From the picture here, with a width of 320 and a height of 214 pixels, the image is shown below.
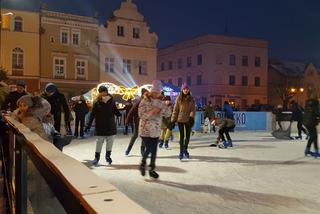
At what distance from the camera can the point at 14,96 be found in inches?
368

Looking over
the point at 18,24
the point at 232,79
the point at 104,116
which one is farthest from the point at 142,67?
the point at 104,116

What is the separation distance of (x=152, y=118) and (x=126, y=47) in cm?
3565

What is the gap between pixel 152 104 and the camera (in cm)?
746

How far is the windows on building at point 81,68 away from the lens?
41.4 metres

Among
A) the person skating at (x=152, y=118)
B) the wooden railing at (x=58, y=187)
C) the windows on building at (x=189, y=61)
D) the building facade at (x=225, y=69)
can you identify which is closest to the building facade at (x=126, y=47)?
the building facade at (x=225, y=69)

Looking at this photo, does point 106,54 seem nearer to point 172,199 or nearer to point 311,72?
point 311,72

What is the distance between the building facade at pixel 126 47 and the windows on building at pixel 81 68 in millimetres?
1442

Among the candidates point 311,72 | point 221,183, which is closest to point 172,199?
point 221,183

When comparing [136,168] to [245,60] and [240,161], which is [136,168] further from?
[245,60]

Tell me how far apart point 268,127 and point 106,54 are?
22261 millimetres

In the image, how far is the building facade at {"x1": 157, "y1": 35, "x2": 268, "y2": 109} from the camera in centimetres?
5250

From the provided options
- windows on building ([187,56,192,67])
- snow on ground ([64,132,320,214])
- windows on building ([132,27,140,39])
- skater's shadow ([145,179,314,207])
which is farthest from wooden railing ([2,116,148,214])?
windows on building ([187,56,192,67])

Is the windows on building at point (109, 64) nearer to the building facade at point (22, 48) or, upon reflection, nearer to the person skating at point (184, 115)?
the building facade at point (22, 48)

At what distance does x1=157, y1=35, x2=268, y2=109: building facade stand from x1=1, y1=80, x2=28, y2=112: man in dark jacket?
42.8 meters
